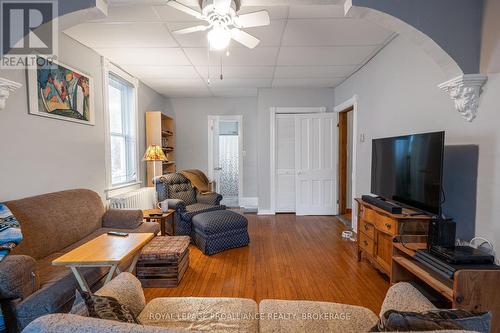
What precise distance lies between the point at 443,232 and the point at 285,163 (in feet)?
11.4

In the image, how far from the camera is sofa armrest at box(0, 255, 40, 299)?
1.40 m

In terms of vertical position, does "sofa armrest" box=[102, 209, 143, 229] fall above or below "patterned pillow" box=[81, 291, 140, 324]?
below

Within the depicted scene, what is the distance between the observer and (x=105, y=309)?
38.3 inches

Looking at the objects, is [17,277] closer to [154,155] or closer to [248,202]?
[154,155]

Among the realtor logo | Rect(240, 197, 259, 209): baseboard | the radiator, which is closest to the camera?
the realtor logo

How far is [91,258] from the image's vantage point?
5.56ft

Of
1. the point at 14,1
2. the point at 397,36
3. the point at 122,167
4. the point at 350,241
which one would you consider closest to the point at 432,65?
the point at 397,36

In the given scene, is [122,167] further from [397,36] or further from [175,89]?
[397,36]

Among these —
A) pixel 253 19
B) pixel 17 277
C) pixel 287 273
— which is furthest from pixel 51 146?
pixel 287 273

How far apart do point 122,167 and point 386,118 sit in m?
3.90

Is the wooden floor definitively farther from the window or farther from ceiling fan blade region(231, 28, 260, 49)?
ceiling fan blade region(231, 28, 260, 49)

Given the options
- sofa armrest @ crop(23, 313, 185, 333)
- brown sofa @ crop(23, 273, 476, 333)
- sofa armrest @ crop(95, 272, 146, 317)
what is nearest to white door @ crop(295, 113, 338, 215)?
brown sofa @ crop(23, 273, 476, 333)

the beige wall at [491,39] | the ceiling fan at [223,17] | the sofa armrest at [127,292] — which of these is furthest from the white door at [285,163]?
the sofa armrest at [127,292]

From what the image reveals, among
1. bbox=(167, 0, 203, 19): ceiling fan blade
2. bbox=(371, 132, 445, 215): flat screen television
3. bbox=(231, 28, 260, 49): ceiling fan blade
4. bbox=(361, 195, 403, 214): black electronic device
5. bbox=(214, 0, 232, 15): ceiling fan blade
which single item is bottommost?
bbox=(361, 195, 403, 214): black electronic device
